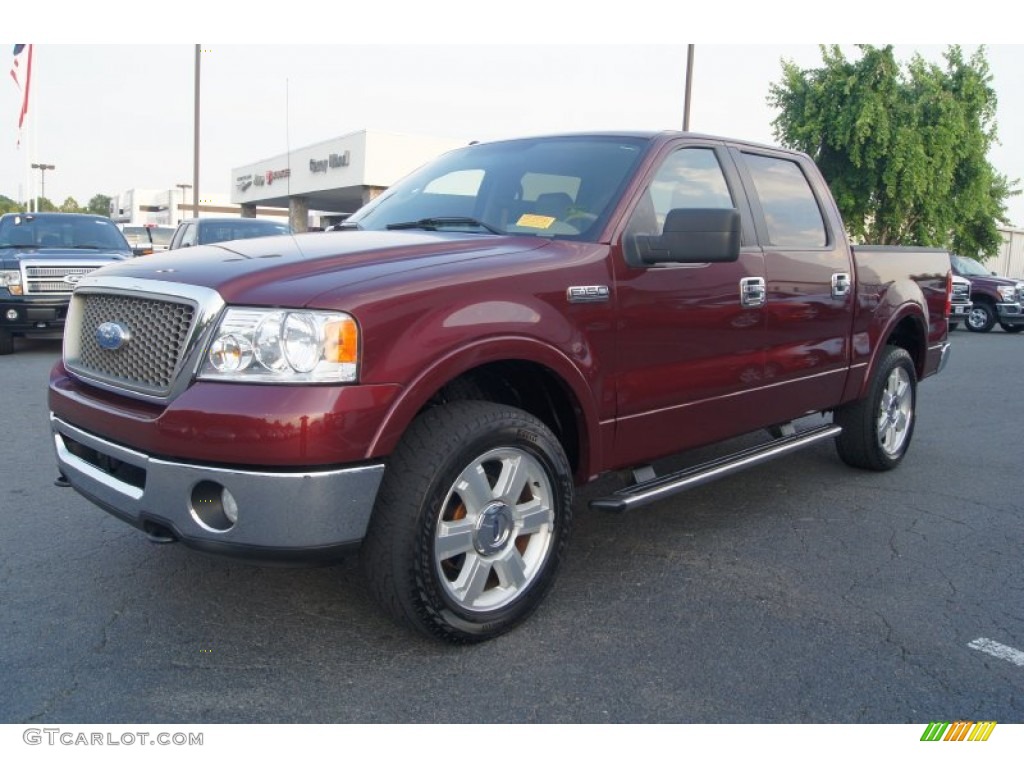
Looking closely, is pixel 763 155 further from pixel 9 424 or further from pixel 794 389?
pixel 9 424

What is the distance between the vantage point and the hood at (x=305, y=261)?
2.78 m

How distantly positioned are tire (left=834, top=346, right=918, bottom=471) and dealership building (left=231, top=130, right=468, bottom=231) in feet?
72.6

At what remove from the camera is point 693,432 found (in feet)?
13.1

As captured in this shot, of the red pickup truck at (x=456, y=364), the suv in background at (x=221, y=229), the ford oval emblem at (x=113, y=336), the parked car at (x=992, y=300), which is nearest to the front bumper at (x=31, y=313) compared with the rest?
the suv in background at (x=221, y=229)

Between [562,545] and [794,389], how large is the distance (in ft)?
6.19

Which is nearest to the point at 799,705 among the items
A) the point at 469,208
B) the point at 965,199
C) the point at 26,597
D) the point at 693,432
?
the point at 693,432

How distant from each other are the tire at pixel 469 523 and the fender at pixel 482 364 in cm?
12

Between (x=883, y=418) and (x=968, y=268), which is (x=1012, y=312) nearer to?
(x=968, y=268)

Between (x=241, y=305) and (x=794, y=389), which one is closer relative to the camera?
(x=241, y=305)

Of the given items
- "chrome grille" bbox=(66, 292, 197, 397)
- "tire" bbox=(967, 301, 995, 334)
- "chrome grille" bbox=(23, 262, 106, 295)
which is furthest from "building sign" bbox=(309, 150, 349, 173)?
"chrome grille" bbox=(66, 292, 197, 397)

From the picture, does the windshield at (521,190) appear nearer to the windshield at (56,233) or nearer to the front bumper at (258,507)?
the front bumper at (258,507)

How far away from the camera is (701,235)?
135 inches

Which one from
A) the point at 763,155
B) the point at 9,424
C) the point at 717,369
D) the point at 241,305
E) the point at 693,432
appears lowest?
the point at 9,424
